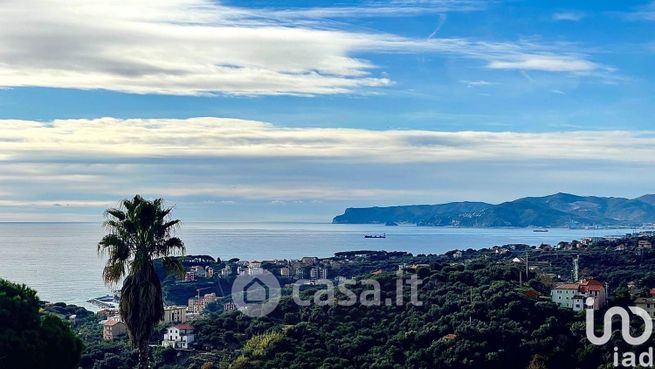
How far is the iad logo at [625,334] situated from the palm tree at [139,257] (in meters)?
18.3

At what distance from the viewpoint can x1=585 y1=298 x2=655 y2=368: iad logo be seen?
2573 cm

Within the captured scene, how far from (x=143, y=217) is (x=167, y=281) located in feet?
238

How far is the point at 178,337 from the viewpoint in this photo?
3791cm

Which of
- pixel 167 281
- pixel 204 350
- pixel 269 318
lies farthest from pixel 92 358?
pixel 167 281

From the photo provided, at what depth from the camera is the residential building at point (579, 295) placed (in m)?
35.2

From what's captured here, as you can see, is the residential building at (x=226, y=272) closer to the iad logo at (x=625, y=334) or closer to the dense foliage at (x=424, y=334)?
the dense foliage at (x=424, y=334)

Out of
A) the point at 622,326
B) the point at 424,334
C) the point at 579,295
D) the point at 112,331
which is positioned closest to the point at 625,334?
the point at 622,326

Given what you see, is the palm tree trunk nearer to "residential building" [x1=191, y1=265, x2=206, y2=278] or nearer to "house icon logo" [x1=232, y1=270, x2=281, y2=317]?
"house icon logo" [x1=232, y1=270, x2=281, y2=317]

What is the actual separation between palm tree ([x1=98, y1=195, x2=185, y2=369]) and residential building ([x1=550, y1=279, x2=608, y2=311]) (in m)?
27.2

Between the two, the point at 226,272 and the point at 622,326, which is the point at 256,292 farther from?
the point at 622,326

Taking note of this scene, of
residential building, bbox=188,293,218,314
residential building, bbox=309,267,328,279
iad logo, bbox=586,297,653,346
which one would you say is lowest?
residential building, bbox=188,293,218,314

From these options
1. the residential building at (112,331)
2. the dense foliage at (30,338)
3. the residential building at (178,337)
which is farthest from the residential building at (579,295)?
the dense foliage at (30,338)

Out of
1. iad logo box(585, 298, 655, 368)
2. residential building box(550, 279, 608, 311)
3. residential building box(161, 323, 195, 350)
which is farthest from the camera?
residential building box(161, 323, 195, 350)

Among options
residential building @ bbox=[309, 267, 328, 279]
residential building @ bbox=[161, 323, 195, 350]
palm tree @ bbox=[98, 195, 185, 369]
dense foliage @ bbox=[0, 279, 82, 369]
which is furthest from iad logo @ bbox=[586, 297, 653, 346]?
residential building @ bbox=[309, 267, 328, 279]
